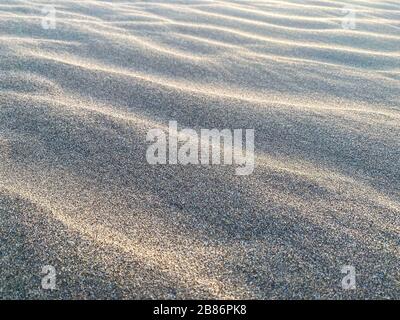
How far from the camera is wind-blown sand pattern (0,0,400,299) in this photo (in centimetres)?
128

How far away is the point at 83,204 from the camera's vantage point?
5.05ft

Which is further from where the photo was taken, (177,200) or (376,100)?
(376,100)

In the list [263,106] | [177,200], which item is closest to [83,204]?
[177,200]

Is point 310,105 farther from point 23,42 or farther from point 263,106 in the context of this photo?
point 23,42

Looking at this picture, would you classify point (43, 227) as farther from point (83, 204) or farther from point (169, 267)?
point (169, 267)

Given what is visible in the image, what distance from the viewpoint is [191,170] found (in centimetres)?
181

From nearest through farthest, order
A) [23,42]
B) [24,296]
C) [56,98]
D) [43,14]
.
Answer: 1. [24,296]
2. [56,98]
3. [23,42]
4. [43,14]

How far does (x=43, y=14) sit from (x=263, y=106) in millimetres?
2394

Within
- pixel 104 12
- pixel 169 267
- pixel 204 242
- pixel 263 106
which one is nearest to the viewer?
pixel 169 267

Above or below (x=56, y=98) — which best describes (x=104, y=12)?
above

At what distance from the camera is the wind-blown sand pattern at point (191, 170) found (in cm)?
128

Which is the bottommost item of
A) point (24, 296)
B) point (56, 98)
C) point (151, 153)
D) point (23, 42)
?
point (24, 296)

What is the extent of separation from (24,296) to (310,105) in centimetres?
186

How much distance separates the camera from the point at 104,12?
3957 mm
